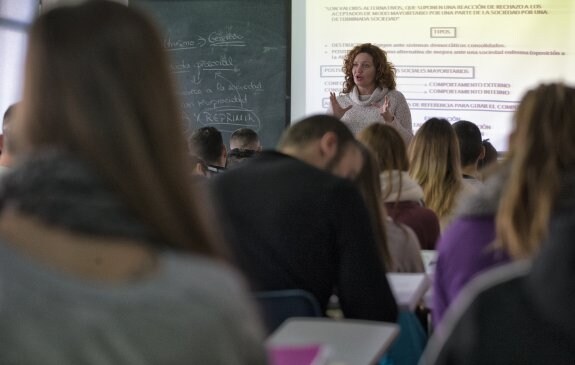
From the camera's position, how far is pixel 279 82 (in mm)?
7465

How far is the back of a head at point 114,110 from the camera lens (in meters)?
0.96

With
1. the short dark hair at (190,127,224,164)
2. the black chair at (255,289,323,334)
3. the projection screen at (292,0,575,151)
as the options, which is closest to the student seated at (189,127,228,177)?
the short dark hair at (190,127,224,164)

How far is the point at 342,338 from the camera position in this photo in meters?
1.77

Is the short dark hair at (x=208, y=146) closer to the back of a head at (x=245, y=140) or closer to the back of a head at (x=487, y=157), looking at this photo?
the back of a head at (x=245, y=140)

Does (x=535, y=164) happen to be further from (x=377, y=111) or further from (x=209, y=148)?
(x=377, y=111)

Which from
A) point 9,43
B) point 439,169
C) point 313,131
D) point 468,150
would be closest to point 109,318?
point 313,131

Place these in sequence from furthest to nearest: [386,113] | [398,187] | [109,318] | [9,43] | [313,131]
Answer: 1. [9,43]
2. [386,113]
3. [398,187]
4. [313,131]
5. [109,318]

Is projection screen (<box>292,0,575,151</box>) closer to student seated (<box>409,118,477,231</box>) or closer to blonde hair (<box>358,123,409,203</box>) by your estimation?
student seated (<box>409,118,477,231</box>)

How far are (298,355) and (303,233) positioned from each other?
33.6 inches

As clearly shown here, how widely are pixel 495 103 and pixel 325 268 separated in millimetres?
4782

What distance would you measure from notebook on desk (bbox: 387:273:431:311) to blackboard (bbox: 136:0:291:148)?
495 cm

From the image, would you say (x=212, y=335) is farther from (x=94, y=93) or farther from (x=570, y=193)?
(x=570, y=193)

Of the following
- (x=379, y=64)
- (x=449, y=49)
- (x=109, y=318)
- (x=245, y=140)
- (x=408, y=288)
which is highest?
(x=449, y=49)

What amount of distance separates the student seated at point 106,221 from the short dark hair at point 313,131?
5.52 ft
